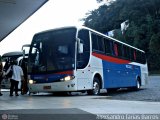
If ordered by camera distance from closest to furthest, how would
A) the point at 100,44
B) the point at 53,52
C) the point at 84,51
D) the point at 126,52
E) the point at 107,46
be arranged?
the point at 53,52 < the point at 84,51 < the point at 100,44 < the point at 107,46 < the point at 126,52

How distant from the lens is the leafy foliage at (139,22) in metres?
58.0

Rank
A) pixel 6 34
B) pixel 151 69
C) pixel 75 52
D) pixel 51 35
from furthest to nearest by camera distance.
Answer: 1. pixel 151 69
2. pixel 6 34
3. pixel 51 35
4. pixel 75 52

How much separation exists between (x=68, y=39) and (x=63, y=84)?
75.0 inches

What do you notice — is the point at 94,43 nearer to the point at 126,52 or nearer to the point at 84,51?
the point at 84,51

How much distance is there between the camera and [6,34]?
84.1 feet

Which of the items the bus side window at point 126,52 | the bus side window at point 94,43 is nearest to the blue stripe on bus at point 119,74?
the bus side window at point 126,52

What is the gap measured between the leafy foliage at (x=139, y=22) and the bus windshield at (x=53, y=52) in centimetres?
4394

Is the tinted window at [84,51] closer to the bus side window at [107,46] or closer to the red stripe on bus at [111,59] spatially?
the red stripe on bus at [111,59]

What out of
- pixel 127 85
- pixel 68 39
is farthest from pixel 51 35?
pixel 127 85

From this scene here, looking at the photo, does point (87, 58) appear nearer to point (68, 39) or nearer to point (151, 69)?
point (68, 39)

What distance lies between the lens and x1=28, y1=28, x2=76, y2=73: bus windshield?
1347 cm

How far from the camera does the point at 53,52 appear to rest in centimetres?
1384

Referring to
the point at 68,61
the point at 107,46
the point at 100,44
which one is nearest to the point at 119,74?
the point at 107,46

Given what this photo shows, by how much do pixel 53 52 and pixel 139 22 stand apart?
50.5m
